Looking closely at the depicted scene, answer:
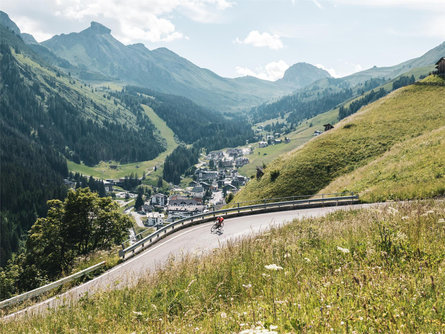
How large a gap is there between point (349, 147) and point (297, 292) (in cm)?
5672

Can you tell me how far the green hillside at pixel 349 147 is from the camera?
1944 inches

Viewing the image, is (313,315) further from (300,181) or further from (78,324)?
(300,181)

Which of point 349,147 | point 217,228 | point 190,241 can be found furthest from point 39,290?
point 349,147

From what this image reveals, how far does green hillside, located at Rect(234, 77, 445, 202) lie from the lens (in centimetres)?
4938

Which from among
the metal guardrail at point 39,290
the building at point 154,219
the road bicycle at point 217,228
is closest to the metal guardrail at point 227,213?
the road bicycle at point 217,228

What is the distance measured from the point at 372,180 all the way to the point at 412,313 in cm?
3517

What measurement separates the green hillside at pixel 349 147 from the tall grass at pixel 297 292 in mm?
40307

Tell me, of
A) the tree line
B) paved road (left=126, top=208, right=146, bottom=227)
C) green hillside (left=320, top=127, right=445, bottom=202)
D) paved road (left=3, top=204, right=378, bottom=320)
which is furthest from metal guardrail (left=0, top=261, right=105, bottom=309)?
paved road (left=126, top=208, right=146, bottom=227)

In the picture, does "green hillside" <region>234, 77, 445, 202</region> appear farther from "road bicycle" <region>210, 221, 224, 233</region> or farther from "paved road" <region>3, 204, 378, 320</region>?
"road bicycle" <region>210, 221, 224, 233</region>

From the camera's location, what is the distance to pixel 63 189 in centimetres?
17375

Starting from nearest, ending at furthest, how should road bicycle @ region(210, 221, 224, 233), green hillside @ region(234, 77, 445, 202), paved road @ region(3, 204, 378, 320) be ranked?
paved road @ region(3, 204, 378, 320) → road bicycle @ region(210, 221, 224, 233) → green hillside @ region(234, 77, 445, 202)

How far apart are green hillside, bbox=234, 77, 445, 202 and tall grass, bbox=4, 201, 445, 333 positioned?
132 feet

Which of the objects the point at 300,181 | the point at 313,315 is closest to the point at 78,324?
the point at 313,315

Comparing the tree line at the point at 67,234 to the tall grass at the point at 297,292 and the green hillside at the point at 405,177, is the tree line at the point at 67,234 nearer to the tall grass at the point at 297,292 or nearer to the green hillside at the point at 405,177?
the tall grass at the point at 297,292
